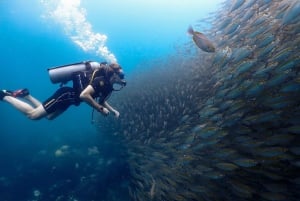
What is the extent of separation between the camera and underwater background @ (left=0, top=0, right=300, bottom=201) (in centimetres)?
538

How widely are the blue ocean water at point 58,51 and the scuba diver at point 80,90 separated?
17.8 ft

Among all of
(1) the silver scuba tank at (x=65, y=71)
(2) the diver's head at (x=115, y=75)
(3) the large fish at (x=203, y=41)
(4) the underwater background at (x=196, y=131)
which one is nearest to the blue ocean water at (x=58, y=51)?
(4) the underwater background at (x=196, y=131)

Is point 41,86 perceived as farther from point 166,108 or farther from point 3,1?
point 166,108

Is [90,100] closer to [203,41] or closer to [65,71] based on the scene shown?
[65,71]

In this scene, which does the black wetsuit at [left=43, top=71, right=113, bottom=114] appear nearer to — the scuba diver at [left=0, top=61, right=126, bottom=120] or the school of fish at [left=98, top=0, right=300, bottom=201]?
the scuba diver at [left=0, top=61, right=126, bottom=120]

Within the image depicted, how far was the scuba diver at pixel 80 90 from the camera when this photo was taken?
5.68 metres

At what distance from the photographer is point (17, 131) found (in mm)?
26438

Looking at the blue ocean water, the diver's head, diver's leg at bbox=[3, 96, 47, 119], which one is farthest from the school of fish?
the blue ocean water

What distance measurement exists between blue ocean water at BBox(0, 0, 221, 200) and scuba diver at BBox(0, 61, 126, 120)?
213 inches

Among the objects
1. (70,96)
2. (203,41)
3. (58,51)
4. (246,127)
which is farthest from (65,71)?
(58,51)

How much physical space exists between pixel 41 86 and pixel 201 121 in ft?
97.3

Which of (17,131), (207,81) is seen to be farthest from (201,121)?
(17,131)

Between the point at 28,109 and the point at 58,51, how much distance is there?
28.6 meters

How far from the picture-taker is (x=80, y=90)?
6023 mm
